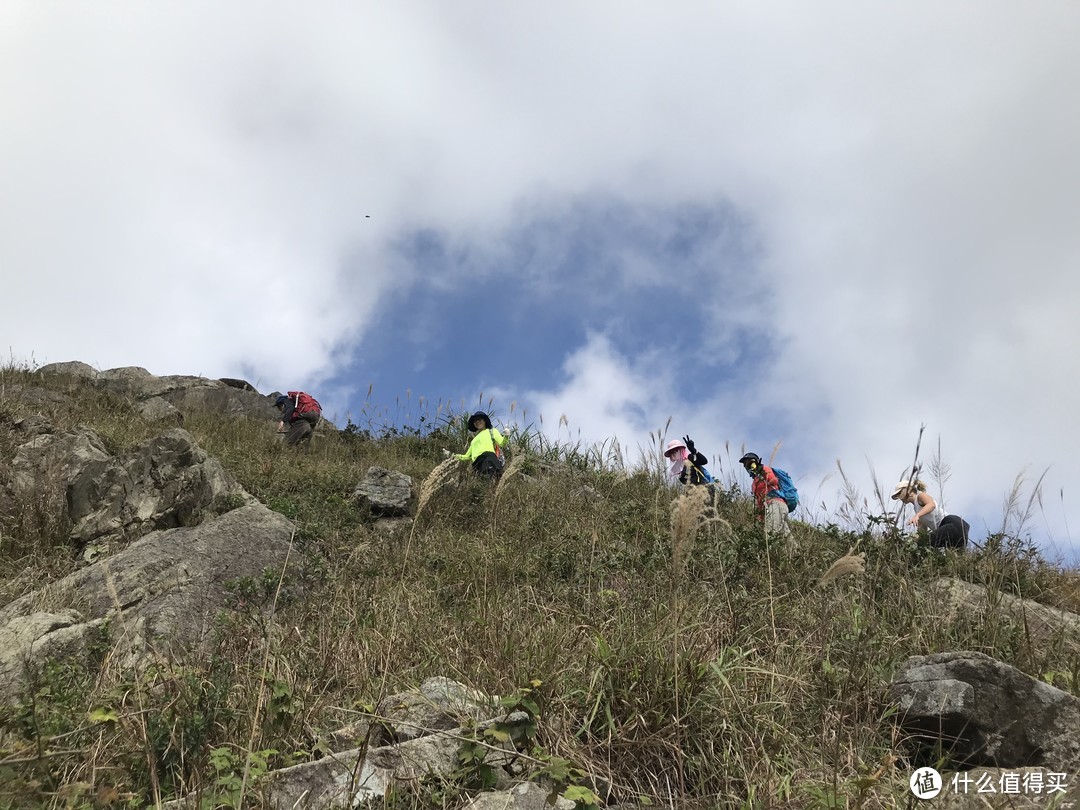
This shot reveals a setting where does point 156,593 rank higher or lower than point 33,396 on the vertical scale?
lower

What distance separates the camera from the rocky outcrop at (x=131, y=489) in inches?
277

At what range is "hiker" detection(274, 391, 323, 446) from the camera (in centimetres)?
1253

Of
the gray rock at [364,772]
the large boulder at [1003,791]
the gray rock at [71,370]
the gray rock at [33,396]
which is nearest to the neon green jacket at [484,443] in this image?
the gray rock at [33,396]

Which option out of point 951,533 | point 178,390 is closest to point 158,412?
point 178,390

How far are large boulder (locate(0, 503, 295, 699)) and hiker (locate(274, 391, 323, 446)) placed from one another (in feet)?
19.7

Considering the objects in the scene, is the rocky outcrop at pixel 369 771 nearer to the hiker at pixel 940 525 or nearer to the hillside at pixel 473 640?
the hillside at pixel 473 640

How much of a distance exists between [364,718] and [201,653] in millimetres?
1677

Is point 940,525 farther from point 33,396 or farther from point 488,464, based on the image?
point 33,396

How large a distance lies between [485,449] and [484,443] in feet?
0.42

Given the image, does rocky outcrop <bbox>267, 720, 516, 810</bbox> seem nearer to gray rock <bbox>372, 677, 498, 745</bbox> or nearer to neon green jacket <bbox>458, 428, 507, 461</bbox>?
gray rock <bbox>372, 677, 498, 745</bbox>

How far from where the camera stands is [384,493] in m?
8.24

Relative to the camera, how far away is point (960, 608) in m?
4.21

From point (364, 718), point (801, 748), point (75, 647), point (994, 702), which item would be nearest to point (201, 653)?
point (75, 647)

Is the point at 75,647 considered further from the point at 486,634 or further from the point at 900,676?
the point at 900,676
